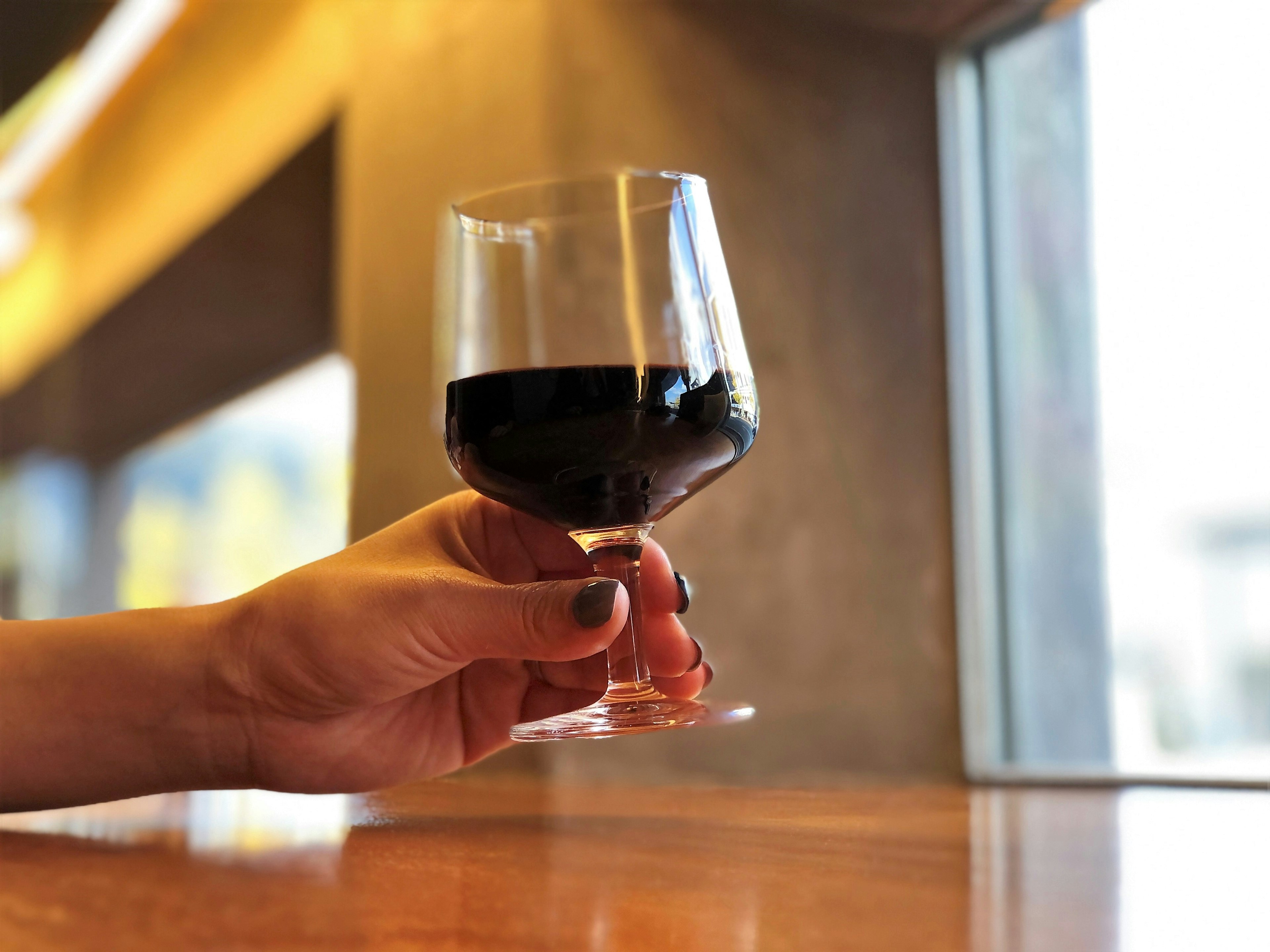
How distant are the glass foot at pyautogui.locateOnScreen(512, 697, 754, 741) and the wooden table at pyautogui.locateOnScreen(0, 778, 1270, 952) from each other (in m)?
0.04

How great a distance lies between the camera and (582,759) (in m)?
2.02

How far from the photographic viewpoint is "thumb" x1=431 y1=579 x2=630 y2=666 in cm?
57

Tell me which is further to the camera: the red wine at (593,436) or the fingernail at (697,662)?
the fingernail at (697,662)

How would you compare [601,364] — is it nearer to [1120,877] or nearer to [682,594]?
[682,594]

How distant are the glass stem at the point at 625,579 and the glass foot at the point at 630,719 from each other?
0.03m

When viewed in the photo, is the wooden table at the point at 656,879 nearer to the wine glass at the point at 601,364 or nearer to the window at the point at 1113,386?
the wine glass at the point at 601,364

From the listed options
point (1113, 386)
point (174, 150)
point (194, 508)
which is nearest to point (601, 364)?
point (1113, 386)

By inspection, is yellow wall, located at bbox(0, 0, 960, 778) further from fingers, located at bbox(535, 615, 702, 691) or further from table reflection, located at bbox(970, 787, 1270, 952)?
table reflection, located at bbox(970, 787, 1270, 952)

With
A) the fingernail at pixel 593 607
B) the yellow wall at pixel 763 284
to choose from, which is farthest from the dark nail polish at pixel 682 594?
the yellow wall at pixel 763 284

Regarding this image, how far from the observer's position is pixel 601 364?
2.13 ft

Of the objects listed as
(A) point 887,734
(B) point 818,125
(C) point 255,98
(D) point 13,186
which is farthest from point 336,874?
(D) point 13,186

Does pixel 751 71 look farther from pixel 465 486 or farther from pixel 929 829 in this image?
pixel 929 829

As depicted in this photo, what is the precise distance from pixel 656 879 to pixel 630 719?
0.58 feet

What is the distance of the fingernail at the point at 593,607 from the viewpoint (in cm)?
57
